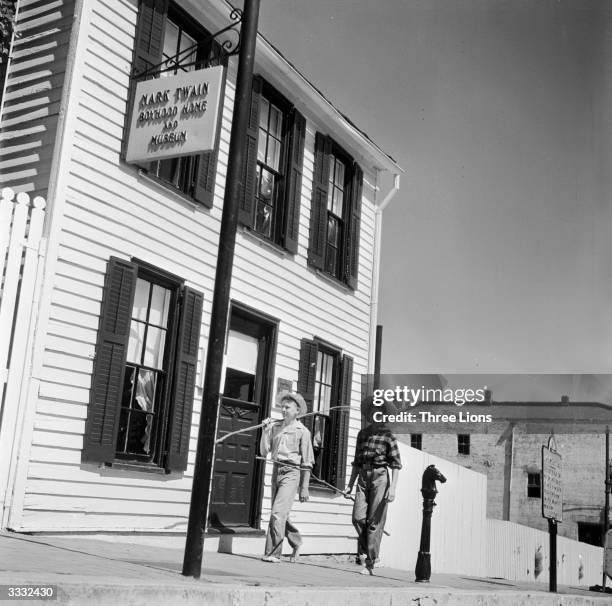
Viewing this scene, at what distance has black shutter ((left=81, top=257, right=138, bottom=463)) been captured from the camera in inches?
343

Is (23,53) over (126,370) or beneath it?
over

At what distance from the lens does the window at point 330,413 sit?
44.2ft

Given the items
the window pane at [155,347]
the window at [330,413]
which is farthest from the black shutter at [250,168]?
the window at [330,413]

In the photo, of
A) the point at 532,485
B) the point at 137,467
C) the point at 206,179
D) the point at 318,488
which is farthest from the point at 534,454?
the point at 137,467

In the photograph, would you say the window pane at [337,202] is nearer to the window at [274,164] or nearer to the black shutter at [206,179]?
the window at [274,164]

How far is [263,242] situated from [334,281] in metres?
2.25

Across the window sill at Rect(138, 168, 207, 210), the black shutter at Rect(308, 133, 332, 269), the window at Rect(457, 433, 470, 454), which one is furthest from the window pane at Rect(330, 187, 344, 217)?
the window at Rect(457, 433, 470, 454)

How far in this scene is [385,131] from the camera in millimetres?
16688

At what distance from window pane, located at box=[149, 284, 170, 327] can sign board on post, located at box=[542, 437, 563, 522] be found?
469 cm

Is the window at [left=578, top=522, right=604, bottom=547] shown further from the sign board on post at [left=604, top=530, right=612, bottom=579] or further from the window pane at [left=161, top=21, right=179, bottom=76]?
the window pane at [left=161, top=21, right=179, bottom=76]

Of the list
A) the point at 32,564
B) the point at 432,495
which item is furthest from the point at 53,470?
the point at 432,495

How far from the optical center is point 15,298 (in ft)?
26.2

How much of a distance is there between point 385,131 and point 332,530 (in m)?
7.63

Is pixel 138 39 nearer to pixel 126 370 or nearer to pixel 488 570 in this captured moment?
pixel 126 370
